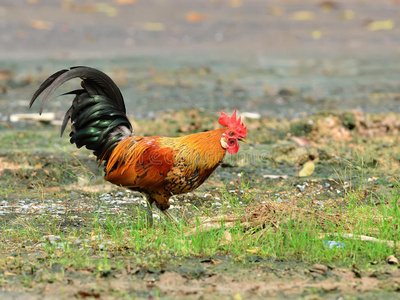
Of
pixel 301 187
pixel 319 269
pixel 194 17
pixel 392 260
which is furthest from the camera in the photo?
pixel 194 17

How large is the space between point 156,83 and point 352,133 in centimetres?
514

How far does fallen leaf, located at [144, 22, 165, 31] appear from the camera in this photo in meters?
17.2

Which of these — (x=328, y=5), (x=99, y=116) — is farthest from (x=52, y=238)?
(x=328, y=5)

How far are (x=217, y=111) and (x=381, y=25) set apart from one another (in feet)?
31.0

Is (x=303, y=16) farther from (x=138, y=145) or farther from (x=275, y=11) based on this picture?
(x=138, y=145)

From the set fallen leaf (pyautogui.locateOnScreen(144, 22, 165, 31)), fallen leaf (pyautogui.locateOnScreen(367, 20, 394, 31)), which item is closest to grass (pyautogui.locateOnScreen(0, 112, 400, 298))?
fallen leaf (pyautogui.locateOnScreen(144, 22, 165, 31))

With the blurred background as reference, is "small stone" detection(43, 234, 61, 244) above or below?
below

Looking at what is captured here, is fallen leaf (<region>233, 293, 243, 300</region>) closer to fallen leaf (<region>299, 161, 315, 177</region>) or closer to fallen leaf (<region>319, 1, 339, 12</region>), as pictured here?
fallen leaf (<region>299, 161, 315, 177</region>)

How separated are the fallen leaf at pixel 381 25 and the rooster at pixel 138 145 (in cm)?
1360

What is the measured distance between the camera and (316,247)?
16.1 feet

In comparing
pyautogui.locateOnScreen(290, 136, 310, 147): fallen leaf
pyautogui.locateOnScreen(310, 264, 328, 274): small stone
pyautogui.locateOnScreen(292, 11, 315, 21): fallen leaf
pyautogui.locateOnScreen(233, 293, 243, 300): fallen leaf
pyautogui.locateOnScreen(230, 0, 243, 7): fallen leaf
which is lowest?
pyautogui.locateOnScreen(233, 293, 243, 300): fallen leaf

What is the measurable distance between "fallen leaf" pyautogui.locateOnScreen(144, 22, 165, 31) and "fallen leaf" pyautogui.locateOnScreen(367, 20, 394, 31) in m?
5.62

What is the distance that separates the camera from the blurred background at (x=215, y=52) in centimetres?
1162

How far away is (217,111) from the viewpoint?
10.5 m
